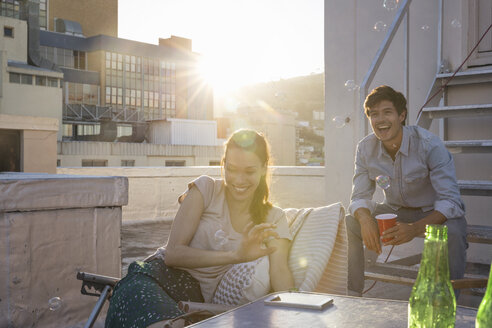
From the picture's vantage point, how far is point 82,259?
3107 millimetres

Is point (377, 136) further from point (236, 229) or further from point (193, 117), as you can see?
point (193, 117)

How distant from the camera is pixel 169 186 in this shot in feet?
33.8

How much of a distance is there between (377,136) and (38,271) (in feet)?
7.76

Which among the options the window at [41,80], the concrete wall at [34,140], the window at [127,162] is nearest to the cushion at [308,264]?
the concrete wall at [34,140]

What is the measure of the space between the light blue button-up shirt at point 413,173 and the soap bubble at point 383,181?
0.17ft

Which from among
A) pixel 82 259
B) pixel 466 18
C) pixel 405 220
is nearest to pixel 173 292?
pixel 82 259

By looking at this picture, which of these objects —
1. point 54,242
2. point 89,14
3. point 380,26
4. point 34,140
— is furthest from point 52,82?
point 54,242

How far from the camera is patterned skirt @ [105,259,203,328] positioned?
189cm

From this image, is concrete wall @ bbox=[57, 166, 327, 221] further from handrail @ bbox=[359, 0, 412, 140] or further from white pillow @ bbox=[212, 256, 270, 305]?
white pillow @ bbox=[212, 256, 270, 305]

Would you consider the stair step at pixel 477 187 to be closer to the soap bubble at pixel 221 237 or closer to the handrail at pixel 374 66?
the handrail at pixel 374 66

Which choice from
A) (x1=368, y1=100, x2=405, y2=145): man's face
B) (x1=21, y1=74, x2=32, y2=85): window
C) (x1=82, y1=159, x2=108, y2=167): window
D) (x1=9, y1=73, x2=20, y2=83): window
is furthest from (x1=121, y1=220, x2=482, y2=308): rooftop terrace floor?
→ (x1=21, y1=74, x2=32, y2=85): window

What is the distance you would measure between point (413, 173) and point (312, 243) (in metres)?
1.28

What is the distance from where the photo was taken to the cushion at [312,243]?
2.25 m

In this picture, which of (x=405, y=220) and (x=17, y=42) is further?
(x=17, y=42)
